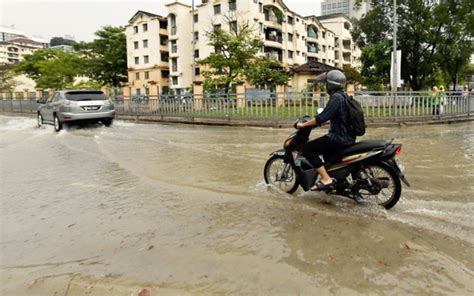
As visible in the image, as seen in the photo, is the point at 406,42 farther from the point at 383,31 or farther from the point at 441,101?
the point at 441,101

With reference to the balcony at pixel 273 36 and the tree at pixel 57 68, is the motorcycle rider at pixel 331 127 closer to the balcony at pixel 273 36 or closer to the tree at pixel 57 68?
the balcony at pixel 273 36

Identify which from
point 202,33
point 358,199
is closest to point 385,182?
point 358,199

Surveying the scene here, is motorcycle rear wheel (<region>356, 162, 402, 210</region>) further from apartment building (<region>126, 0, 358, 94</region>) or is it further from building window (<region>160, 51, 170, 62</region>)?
building window (<region>160, 51, 170, 62</region>)

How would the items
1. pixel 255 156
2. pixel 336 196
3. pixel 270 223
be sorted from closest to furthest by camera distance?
pixel 270 223
pixel 336 196
pixel 255 156

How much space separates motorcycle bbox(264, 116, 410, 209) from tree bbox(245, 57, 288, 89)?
709 inches

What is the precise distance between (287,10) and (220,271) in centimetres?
5137

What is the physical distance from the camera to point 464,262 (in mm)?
3297

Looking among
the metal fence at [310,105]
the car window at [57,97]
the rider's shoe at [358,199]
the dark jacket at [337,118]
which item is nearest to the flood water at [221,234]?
→ the rider's shoe at [358,199]

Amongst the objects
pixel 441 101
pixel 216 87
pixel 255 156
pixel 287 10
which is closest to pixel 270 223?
pixel 255 156

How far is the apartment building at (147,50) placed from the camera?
51.2 meters

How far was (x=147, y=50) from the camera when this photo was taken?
51562 mm

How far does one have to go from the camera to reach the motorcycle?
4566 mm

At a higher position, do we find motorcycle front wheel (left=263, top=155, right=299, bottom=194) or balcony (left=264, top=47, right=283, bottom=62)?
balcony (left=264, top=47, right=283, bottom=62)

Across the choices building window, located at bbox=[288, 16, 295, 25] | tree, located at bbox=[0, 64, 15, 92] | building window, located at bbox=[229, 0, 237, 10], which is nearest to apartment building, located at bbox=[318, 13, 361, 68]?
building window, located at bbox=[288, 16, 295, 25]
